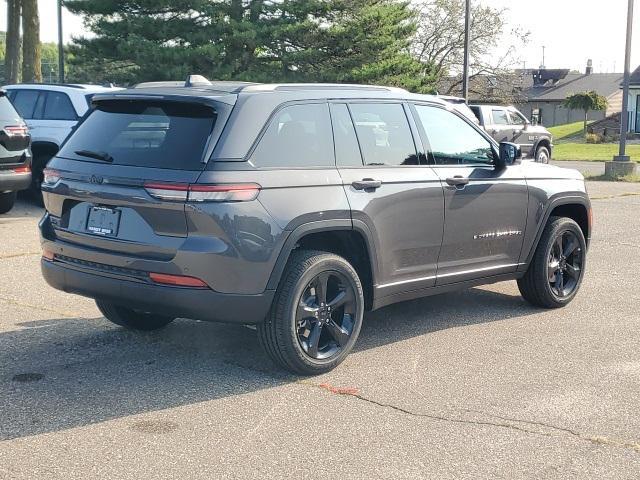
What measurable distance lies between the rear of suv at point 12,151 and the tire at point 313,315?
7018mm

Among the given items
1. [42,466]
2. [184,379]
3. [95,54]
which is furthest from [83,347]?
[95,54]

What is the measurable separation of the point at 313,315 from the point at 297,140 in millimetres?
1072

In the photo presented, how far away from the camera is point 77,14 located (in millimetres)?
29125

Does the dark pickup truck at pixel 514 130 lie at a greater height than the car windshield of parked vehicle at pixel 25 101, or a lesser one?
lesser

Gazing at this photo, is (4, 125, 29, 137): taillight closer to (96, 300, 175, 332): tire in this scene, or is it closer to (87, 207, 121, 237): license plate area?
(96, 300, 175, 332): tire

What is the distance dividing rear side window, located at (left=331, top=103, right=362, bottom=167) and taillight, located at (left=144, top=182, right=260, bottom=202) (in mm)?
878

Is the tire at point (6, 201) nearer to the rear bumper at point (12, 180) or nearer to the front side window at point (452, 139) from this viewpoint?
the rear bumper at point (12, 180)

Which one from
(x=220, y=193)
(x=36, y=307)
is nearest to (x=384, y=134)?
(x=220, y=193)

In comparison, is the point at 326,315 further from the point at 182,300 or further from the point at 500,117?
the point at 500,117

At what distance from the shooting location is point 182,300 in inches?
192

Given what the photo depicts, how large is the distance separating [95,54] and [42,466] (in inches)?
1074

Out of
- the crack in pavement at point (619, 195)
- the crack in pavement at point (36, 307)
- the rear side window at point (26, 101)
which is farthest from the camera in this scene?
the crack in pavement at point (619, 195)

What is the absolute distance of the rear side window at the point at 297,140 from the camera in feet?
16.9

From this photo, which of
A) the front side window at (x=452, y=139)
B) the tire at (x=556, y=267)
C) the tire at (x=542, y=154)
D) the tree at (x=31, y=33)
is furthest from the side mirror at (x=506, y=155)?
the tree at (x=31, y=33)
